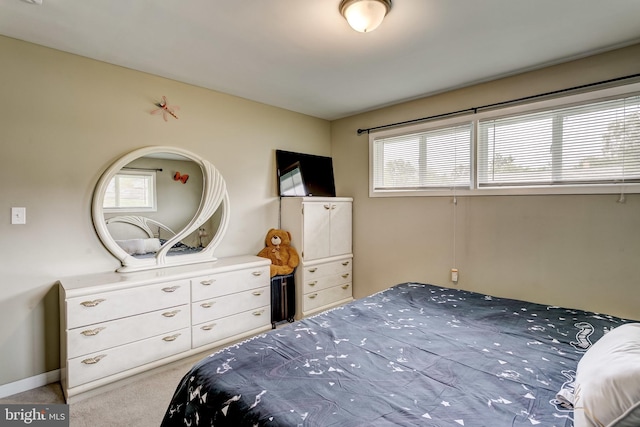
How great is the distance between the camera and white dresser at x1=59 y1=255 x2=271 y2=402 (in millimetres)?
2107

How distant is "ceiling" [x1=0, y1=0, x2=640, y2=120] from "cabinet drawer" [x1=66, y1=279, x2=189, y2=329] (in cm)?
176

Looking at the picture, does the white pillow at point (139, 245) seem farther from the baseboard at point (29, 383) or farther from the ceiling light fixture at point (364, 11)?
the ceiling light fixture at point (364, 11)

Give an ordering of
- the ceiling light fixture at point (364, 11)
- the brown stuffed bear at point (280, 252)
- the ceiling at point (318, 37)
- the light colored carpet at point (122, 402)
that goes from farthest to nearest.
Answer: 1. the brown stuffed bear at point (280, 252)
2. the light colored carpet at point (122, 402)
3. the ceiling at point (318, 37)
4. the ceiling light fixture at point (364, 11)

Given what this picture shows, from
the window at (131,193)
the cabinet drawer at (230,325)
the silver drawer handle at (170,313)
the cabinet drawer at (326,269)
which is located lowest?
the cabinet drawer at (230,325)

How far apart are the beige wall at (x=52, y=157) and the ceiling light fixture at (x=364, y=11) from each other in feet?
6.07

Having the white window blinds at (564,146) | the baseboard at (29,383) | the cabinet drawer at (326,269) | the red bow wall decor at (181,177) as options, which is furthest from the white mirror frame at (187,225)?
the white window blinds at (564,146)

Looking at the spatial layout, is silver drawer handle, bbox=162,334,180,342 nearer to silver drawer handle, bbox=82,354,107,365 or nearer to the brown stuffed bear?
silver drawer handle, bbox=82,354,107,365

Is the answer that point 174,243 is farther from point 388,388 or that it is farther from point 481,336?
point 481,336

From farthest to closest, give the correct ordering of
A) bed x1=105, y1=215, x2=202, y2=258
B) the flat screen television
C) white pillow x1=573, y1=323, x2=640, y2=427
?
the flat screen television, bed x1=105, y1=215, x2=202, y2=258, white pillow x1=573, y1=323, x2=640, y2=427

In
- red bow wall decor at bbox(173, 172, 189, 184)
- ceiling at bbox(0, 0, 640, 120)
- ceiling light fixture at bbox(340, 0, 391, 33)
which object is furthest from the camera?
red bow wall decor at bbox(173, 172, 189, 184)

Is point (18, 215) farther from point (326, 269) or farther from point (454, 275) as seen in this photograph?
point (454, 275)

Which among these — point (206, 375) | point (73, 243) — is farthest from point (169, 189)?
point (206, 375)

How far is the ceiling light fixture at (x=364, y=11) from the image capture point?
A: 170 centimetres

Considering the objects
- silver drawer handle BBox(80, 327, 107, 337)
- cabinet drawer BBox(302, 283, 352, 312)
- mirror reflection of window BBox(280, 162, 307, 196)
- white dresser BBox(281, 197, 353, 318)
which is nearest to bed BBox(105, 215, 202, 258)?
silver drawer handle BBox(80, 327, 107, 337)
